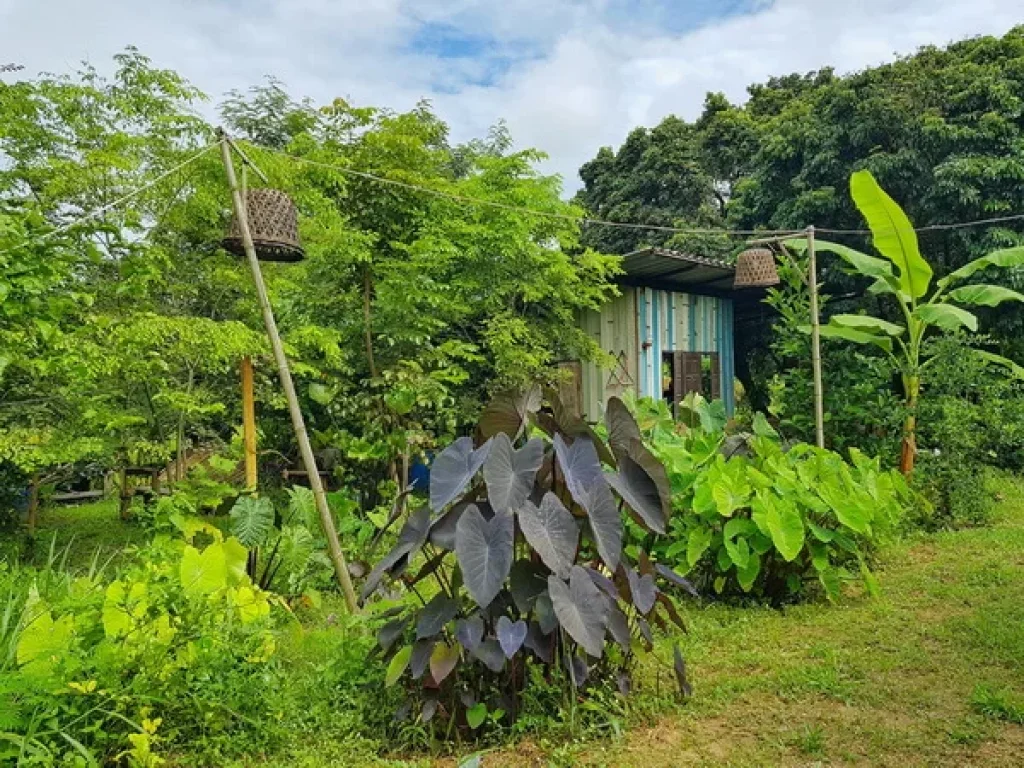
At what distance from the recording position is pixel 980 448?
5.18 m

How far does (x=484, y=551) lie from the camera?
1887 millimetres

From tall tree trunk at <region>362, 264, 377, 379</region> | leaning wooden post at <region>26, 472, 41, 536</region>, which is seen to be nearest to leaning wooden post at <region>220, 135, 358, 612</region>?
tall tree trunk at <region>362, 264, 377, 379</region>

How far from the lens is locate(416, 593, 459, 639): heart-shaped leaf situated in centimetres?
198

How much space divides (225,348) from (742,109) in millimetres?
12855

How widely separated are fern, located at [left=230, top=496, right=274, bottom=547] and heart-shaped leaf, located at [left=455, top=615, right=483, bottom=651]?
1.65 meters

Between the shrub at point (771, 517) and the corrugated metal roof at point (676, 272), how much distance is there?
151 inches

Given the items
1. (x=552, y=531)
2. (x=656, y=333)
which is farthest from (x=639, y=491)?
(x=656, y=333)

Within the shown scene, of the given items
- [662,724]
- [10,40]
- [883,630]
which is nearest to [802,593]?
[883,630]

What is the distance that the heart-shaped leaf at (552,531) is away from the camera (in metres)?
1.91

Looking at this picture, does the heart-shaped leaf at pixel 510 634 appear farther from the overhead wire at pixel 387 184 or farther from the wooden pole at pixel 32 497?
the wooden pole at pixel 32 497

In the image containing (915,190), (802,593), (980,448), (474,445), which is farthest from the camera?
(915,190)

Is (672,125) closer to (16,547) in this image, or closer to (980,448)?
(980,448)

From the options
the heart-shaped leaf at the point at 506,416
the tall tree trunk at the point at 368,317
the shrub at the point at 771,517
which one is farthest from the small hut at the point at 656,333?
the heart-shaped leaf at the point at 506,416

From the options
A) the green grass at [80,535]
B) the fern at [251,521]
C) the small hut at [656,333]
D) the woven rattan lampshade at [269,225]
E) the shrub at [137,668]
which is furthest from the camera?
the small hut at [656,333]
